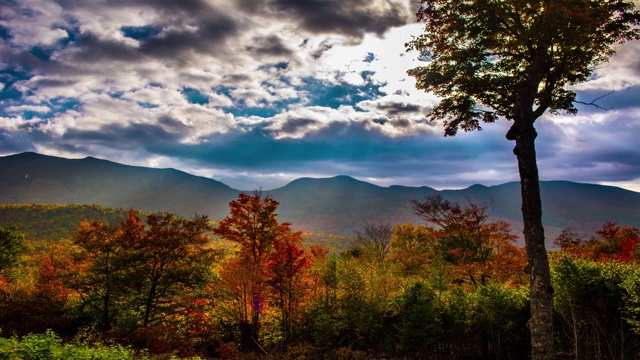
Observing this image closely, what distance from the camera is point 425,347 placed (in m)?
17.8

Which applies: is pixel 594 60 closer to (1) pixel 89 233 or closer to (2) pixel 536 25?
(2) pixel 536 25

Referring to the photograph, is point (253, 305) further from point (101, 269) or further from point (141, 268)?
point (101, 269)

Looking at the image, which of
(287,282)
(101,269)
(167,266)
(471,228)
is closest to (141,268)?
(167,266)

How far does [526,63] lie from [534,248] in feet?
20.7

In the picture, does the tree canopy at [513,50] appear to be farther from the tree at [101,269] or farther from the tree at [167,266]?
the tree at [101,269]

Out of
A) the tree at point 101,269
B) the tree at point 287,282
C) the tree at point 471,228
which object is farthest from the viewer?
the tree at point 471,228

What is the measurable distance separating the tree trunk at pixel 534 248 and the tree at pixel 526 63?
0.08 feet

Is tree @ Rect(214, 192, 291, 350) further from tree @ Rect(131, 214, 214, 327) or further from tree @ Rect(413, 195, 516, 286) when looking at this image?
tree @ Rect(413, 195, 516, 286)

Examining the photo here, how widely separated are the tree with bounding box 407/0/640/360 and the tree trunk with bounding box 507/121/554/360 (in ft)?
0.08

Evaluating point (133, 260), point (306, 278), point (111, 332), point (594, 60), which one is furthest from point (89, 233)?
point (594, 60)

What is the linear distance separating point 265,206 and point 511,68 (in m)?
18.9

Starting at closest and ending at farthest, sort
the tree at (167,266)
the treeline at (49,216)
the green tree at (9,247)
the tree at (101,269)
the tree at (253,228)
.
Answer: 1. the tree at (167,266)
2. the tree at (101,269)
3. the tree at (253,228)
4. the green tree at (9,247)
5. the treeline at (49,216)

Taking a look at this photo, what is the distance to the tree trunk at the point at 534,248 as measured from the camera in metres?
10.0

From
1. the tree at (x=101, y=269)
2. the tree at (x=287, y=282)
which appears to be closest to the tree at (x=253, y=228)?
the tree at (x=287, y=282)
